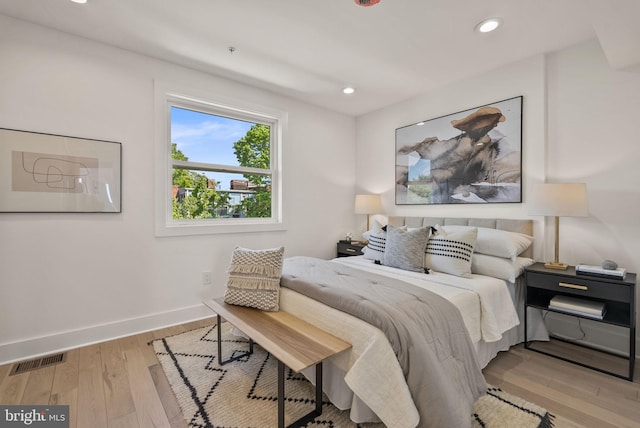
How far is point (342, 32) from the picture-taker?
7.61ft

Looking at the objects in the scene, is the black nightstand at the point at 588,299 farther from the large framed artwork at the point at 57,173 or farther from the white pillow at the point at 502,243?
the large framed artwork at the point at 57,173

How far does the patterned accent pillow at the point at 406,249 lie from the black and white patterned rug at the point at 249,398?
99 centimetres

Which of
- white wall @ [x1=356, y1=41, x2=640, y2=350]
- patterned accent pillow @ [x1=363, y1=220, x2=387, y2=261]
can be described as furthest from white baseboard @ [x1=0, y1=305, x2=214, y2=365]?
white wall @ [x1=356, y1=41, x2=640, y2=350]

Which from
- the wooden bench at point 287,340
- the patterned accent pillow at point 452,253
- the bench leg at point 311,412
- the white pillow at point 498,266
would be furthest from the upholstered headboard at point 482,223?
the bench leg at point 311,412

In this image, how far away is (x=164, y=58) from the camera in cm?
274

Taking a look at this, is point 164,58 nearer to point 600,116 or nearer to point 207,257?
point 207,257

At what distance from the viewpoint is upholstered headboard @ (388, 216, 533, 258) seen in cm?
270

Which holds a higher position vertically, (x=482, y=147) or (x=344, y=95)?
(x=344, y=95)

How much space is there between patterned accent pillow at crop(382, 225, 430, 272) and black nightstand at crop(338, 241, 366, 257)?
1.02 metres

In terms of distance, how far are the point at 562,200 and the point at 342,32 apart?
2.16m

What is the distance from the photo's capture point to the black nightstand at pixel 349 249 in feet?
12.2

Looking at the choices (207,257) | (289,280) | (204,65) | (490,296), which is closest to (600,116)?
(490,296)

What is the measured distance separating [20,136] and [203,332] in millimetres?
2099

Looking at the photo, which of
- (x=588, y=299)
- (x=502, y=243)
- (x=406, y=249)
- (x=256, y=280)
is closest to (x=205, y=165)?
(x=256, y=280)
